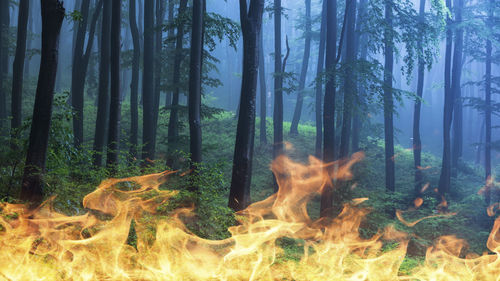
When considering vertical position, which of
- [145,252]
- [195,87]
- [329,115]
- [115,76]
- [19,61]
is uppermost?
[19,61]

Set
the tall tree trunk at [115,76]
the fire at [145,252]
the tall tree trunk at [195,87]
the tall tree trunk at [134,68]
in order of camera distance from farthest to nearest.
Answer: the tall tree trunk at [134,68], the tall tree trunk at [195,87], the tall tree trunk at [115,76], the fire at [145,252]

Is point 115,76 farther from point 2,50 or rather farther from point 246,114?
point 2,50

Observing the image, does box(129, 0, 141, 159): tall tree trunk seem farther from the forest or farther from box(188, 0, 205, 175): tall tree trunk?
box(188, 0, 205, 175): tall tree trunk

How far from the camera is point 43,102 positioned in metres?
6.37

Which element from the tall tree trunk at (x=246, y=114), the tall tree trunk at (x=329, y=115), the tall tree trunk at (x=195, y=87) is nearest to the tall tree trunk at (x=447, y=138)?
the tall tree trunk at (x=329, y=115)

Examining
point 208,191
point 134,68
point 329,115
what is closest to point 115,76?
point 208,191

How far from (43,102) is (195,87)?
5.00 meters

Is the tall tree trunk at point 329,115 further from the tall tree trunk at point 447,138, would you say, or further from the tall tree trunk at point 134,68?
the tall tree trunk at point 447,138

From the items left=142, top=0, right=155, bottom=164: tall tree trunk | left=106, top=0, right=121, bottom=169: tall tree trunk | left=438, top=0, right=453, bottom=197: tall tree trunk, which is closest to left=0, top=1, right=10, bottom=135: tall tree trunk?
left=142, top=0, right=155, bottom=164: tall tree trunk

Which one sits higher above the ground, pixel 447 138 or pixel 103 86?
pixel 103 86

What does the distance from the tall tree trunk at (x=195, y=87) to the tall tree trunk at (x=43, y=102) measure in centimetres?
461

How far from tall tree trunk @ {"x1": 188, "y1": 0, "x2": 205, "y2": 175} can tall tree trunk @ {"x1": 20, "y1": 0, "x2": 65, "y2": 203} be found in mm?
4608

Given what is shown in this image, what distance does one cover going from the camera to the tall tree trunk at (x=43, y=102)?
6.29 metres

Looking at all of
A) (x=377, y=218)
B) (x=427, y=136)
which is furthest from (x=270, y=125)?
(x=427, y=136)
